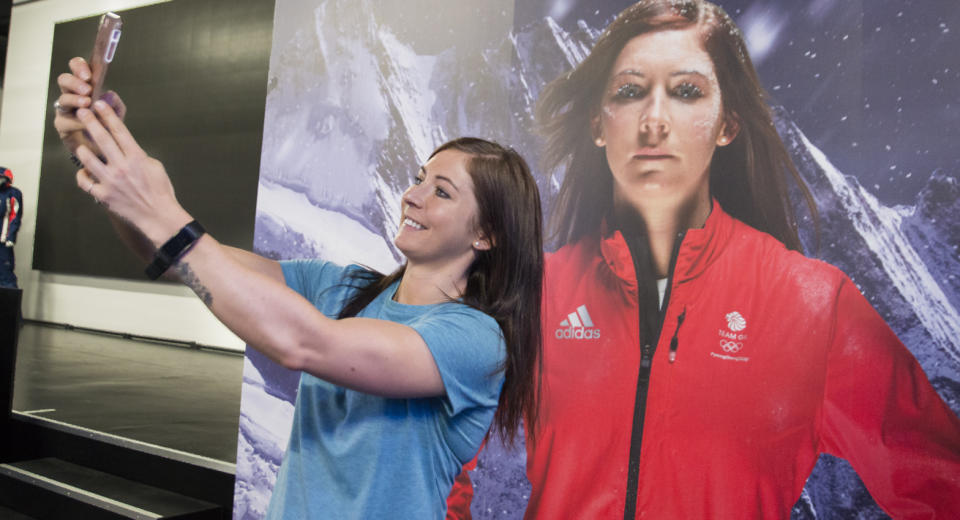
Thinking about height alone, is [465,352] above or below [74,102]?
Result: below

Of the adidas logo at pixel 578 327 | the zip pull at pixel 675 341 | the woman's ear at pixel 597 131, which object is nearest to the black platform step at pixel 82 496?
the adidas logo at pixel 578 327

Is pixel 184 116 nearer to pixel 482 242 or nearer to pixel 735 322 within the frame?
pixel 735 322

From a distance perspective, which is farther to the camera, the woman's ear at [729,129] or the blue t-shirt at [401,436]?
the woman's ear at [729,129]

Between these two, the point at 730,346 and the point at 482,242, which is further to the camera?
the point at 730,346

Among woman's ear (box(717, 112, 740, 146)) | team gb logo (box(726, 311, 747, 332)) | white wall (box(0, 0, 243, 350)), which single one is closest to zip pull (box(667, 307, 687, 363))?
team gb logo (box(726, 311, 747, 332))

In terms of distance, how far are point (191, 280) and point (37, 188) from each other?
8188 mm

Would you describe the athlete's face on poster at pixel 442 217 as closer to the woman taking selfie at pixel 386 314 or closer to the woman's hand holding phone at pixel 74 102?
the woman taking selfie at pixel 386 314

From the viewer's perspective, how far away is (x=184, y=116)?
6355 mm

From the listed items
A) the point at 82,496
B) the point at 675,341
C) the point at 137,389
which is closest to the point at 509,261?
the point at 675,341

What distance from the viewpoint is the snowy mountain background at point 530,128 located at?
1592 mm

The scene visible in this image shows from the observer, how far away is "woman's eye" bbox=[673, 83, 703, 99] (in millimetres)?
1892

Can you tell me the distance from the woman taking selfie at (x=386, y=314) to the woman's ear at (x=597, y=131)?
2.90ft

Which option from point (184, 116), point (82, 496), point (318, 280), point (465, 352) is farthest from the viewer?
point (184, 116)

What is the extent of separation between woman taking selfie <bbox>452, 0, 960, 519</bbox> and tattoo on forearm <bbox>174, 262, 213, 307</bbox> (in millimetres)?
1337
